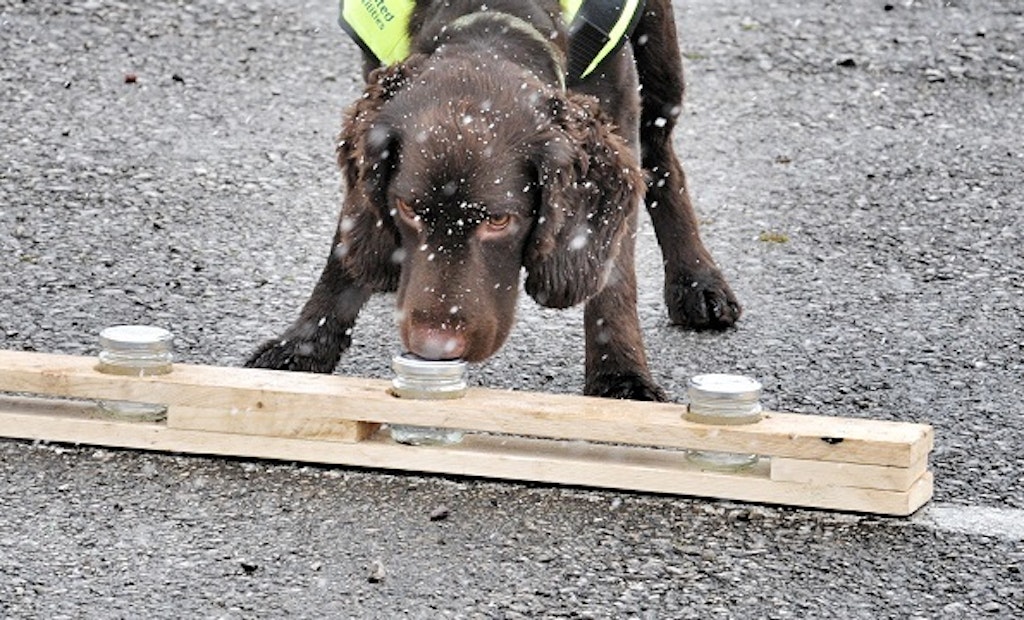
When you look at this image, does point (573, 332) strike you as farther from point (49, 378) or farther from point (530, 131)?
point (49, 378)

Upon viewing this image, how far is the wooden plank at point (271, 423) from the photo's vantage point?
389 cm

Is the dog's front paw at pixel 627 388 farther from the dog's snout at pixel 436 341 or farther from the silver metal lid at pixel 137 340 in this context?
the silver metal lid at pixel 137 340

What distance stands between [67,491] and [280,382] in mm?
480

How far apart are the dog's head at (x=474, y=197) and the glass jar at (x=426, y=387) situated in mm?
33

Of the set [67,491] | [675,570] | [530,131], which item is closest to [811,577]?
[675,570]

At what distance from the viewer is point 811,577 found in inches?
138

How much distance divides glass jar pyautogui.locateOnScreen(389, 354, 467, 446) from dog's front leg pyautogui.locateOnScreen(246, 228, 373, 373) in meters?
0.67

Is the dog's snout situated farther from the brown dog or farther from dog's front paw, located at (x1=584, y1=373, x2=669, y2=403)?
dog's front paw, located at (x1=584, y1=373, x2=669, y2=403)

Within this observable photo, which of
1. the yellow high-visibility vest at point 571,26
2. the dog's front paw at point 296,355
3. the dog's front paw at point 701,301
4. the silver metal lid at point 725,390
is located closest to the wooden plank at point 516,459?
the silver metal lid at point 725,390

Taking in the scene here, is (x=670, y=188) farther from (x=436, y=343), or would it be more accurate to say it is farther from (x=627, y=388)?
(x=436, y=343)

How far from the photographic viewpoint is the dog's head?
381 cm

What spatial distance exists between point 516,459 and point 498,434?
0.16 meters

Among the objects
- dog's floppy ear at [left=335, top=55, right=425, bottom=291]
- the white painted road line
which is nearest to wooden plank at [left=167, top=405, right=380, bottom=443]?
dog's floppy ear at [left=335, top=55, right=425, bottom=291]

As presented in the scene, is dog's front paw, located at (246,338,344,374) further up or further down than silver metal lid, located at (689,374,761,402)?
further down
